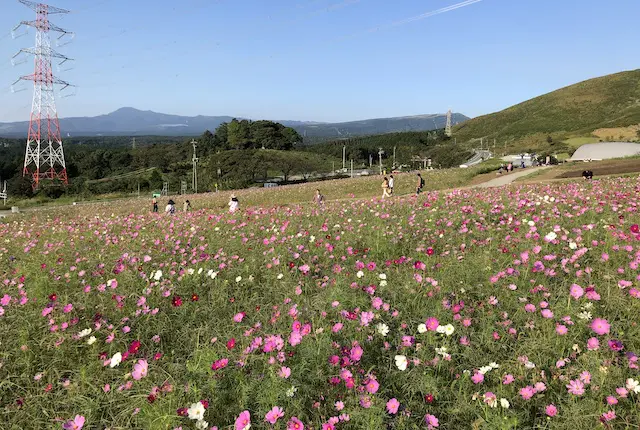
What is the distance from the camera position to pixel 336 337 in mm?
3402

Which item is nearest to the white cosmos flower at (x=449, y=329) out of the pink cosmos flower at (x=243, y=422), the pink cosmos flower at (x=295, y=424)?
the pink cosmos flower at (x=295, y=424)

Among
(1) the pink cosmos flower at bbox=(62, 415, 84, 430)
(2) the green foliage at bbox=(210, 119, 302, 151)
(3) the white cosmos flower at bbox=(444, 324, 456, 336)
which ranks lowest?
(1) the pink cosmos flower at bbox=(62, 415, 84, 430)

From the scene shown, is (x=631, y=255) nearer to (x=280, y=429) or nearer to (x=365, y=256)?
(x=365, y=256)

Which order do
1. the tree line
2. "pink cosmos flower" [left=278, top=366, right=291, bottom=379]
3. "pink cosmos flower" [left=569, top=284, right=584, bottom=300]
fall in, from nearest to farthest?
"pink cosmos flower" [left=278, top=366, right=291, bottom=379] → "pink cosmos flower" [left=569, top=284, right=584, bottom=300] → the tree line

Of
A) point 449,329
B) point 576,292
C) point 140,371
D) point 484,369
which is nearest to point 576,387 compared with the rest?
point 484,369

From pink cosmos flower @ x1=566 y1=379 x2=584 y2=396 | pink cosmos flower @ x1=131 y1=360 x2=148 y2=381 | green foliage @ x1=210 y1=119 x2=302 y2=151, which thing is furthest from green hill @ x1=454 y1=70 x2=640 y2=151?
pink cosmos flower @ x1=131 y1=360 x2=148 y2=381

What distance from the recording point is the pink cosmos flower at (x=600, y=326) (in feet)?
10.1

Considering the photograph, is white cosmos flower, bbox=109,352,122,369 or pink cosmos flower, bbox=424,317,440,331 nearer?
white cosmos flower, bbox=109,352,122,369

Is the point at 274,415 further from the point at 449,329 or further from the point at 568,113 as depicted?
the point at 568,113

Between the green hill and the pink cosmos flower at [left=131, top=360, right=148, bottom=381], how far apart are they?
456 ft

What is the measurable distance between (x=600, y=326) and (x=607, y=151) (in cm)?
6331

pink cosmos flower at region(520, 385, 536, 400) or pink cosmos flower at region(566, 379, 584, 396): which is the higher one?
pink cosmos flower at region(566, 379, 584, 396)

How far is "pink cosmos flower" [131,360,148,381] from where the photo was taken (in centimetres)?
295

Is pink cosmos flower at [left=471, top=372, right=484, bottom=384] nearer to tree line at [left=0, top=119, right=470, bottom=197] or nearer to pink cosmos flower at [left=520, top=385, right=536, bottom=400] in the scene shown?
pink cosmos flower at [left=520, top=385, right=536, bottom=400]
